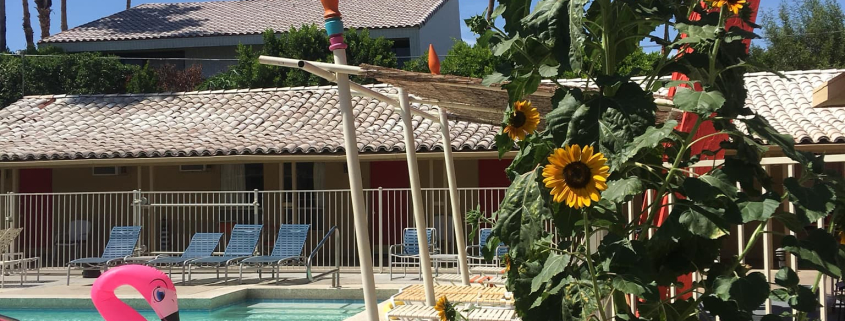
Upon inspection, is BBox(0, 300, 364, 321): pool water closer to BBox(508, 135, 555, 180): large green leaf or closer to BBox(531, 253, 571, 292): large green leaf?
BBox(508, 135, 555, 180): large green leaf

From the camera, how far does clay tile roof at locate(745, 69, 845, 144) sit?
14758 millimetres

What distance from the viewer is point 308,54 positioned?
90.1 feet

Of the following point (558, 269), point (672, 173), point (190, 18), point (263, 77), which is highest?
point (190, 18)

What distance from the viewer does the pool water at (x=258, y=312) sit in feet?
38.6

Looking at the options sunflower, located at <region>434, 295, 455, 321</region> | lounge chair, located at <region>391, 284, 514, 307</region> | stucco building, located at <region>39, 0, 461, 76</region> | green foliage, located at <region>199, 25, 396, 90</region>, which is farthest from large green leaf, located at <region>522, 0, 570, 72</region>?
stucco building, located at <region>39, 0, 461, 76</region>

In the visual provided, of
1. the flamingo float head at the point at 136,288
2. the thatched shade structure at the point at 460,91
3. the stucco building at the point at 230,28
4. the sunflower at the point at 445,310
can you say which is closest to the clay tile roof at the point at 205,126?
the thatched shade structure at the point at 460,91

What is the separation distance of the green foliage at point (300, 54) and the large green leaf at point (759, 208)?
2492 centimetres

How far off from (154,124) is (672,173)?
18.6 m

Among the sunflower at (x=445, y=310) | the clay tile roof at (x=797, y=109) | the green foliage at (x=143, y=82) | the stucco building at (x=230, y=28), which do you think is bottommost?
the sunflower at (x=445, y=310)

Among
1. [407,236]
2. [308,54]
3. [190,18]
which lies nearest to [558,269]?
[407,236]

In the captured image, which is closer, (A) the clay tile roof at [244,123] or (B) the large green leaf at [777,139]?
(B) the large green leaf at [777,139]

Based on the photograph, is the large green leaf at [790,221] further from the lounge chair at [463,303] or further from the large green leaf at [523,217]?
the lounge chair at [463,303]

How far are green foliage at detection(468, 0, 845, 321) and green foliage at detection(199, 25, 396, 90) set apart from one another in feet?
80.4

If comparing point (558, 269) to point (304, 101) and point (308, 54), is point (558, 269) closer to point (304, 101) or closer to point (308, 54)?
point (304, 101)
